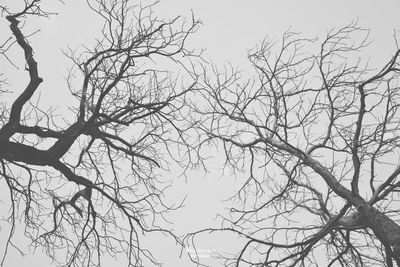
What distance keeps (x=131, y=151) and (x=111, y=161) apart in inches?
25.5

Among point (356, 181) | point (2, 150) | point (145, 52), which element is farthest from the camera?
point (145, 52)

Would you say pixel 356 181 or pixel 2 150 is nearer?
pixel 2 150

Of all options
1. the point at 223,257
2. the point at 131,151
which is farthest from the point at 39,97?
the point at 223,257

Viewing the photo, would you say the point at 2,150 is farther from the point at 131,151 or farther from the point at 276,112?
the point at 276,112

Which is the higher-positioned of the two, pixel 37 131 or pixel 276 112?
pixel 276 112

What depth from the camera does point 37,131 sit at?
3727 mm

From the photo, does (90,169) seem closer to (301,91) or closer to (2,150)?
(2,150)

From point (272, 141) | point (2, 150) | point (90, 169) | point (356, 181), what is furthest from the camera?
point (90, 169)

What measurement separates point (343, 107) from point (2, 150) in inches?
201

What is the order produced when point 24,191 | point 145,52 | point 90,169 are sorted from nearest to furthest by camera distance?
point 145,52, point 24,191, point 90,169

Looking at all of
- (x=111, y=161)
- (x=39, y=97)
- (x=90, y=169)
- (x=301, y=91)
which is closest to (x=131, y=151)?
(x=111, y=161)

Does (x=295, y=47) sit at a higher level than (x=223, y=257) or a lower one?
higher

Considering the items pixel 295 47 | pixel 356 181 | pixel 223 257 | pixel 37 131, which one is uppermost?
pixel 295 47

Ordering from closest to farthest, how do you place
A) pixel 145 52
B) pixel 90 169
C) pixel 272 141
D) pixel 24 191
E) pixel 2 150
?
1. pixel 2 150
2. pixel 145 52
3. pixel 24 191
4. pixel 272 141
5. pixel 90 169
